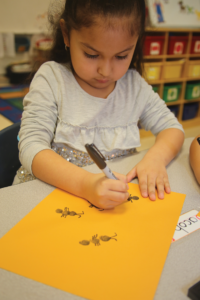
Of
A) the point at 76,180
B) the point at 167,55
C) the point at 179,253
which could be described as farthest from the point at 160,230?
the point at 167,55

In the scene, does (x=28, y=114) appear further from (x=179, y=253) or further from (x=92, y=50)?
(x=179, y=253)

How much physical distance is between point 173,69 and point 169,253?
2.17 metres

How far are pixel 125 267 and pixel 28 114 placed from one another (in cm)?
46

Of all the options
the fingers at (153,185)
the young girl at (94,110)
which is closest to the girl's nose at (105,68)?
the young girl at (94,110)

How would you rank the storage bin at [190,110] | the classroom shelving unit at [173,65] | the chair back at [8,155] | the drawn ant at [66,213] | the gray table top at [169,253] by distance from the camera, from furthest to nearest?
the storage bin at [190,110]
the classroom shelving unit at [173,65]
the chair back at [8,155]
the drawn ant at [66,213]
the gray table top at [169,253]

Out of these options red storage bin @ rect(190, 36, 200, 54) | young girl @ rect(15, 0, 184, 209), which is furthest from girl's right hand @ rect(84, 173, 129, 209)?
red storage bin @ rect(190, 36, 200, 54)

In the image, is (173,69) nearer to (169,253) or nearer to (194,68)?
(194,68)

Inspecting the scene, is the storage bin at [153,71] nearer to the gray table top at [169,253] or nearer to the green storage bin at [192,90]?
the green storage bin at [192,90]

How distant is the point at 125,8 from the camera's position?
543 millimetres

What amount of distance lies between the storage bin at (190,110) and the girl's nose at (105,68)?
2.20 meters

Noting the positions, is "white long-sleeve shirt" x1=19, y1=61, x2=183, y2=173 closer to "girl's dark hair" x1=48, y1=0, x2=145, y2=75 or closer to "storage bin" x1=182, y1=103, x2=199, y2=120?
"girl's dark hair" x1=48, y1=0, x2=145, y2=75

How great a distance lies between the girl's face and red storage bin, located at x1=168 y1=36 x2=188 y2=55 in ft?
5.78

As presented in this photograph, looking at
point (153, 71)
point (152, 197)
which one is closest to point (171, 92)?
point (153, 71)

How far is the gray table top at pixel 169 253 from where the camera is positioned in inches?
11.9
